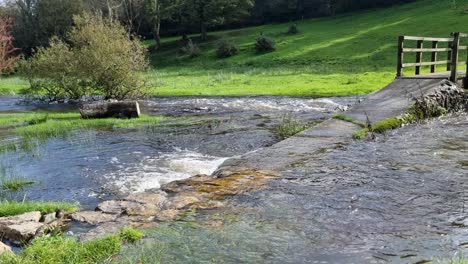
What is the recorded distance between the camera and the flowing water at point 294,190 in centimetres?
726

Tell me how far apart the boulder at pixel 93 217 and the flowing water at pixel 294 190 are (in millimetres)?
938

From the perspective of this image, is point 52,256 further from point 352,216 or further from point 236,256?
point 352,216

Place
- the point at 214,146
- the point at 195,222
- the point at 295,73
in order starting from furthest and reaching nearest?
the point at 295,73, the point at 214,146, the point at 195,222

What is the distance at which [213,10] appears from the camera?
71125mm

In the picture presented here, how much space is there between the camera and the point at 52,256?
696 centimetres

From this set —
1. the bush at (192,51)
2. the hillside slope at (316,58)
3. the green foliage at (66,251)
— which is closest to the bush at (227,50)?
the hillside slope at (316,58)

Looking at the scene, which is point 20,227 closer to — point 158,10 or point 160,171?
point 160,171

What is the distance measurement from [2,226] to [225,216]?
4.05 meters

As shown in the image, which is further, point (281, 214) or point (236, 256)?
point (281, 214)

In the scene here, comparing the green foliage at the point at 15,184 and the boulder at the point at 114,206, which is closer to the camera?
the boulder at the point at 114,206

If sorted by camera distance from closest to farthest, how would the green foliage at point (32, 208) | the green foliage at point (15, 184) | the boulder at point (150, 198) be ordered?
the green foliage at point (32, 208)
the boulder at point (150, 198)
the green foliage at point (15, 184)

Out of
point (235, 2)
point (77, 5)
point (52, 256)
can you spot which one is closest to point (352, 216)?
point (52, 256)

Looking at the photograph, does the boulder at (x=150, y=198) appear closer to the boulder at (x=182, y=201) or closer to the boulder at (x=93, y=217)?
the boulder at (x=182, y=201)

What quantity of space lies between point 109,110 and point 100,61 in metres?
4.84
